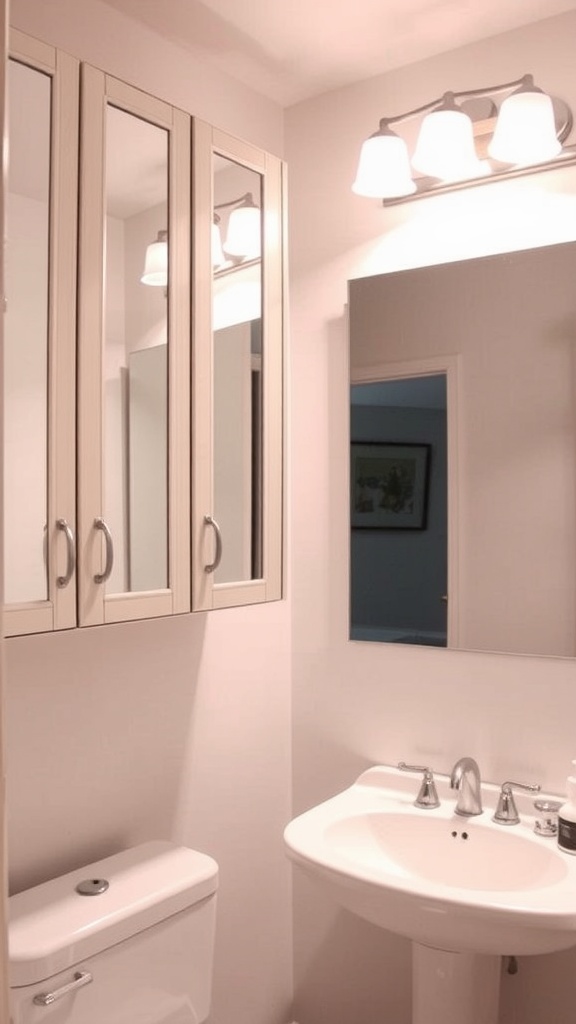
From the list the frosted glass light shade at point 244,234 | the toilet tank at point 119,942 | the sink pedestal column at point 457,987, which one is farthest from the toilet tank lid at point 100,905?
the frosted glass light shade at point 244,234

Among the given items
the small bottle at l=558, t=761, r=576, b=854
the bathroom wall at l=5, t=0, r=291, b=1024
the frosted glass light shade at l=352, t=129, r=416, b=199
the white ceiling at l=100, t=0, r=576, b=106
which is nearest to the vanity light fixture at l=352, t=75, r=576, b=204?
the frosted glass light shade at l=352, t=129, r=416, b=199

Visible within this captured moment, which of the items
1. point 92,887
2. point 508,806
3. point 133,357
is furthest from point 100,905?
point 133,357

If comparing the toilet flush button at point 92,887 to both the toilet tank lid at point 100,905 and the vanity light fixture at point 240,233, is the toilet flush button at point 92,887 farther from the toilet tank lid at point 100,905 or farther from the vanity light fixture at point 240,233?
the vanity light fixture at point 240,233

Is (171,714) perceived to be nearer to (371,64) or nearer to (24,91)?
(24,91)

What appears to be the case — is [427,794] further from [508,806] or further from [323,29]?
[323,29]

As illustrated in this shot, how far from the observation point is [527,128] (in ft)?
5.53

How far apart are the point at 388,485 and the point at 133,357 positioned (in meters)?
0.73

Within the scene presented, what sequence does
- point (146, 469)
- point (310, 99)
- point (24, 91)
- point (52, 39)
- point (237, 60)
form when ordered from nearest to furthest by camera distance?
point (24, 91) < point (146, 469) < point (52, 39) < point (237, 60) < point (310, 99)

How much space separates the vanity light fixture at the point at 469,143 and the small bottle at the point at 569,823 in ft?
4.00

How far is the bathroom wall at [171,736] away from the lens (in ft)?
5.13

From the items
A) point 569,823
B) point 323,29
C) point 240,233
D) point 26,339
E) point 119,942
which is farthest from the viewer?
point 323,29

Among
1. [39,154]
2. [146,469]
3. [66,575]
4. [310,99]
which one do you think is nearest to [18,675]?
[66,575]

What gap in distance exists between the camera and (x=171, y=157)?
5.08 ft

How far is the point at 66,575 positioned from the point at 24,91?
2.38 feet
